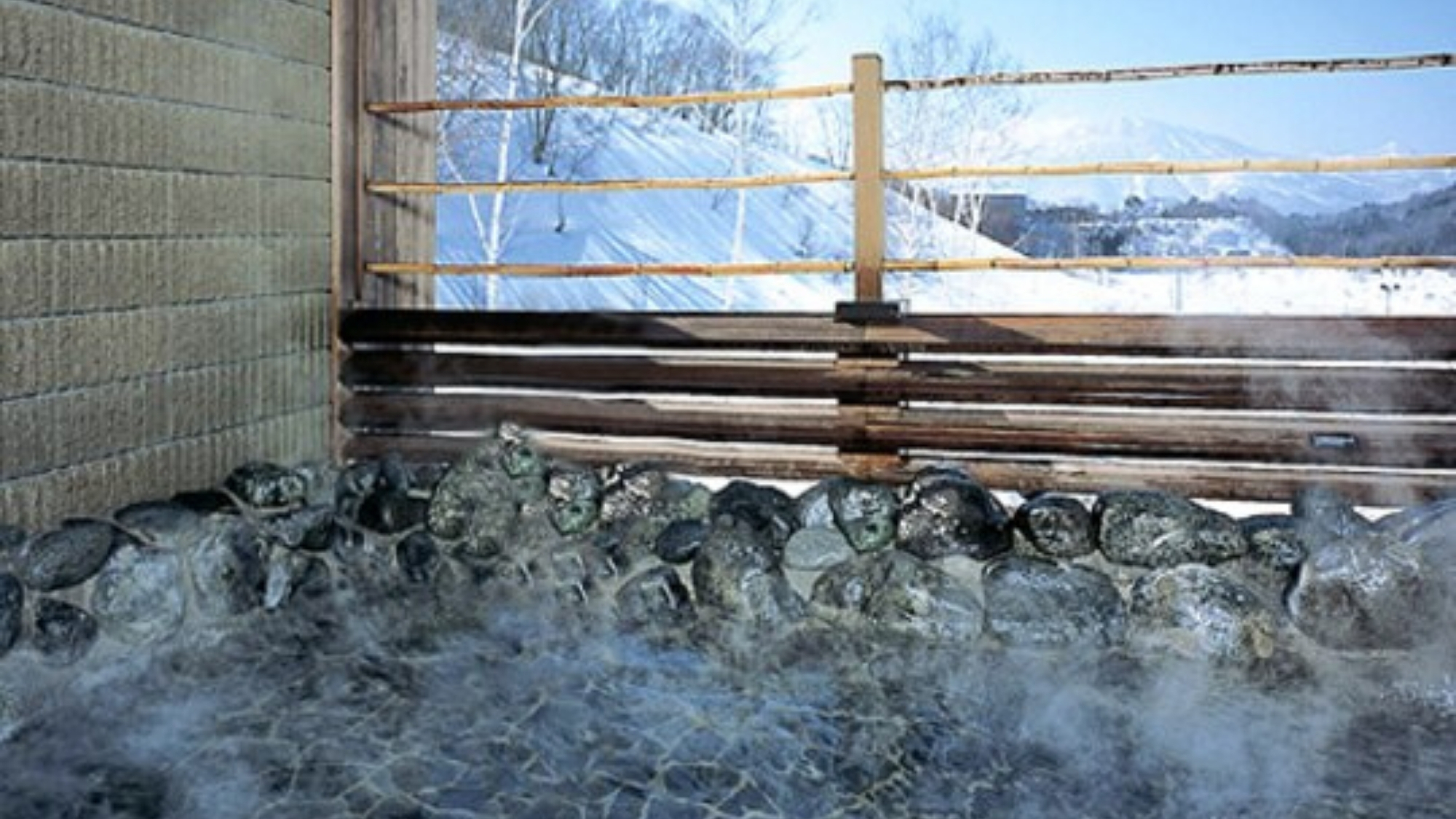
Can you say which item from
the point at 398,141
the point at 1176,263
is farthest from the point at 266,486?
the point at 1176,263

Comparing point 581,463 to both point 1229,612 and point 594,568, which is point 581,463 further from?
point 1229,612

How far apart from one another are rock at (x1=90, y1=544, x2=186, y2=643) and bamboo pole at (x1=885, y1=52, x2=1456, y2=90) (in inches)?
99.3

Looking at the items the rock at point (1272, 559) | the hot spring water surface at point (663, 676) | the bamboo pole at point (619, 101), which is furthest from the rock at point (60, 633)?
the rock at point (1272, 559)

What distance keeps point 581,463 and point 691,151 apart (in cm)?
718

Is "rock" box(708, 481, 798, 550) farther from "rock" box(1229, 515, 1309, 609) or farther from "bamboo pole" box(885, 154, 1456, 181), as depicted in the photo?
"rock" box(1229, 515, 1309, 609)

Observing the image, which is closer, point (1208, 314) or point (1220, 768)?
point (1220, 768)

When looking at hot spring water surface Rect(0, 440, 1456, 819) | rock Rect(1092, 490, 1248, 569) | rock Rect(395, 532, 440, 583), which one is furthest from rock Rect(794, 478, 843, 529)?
rock Rect(395, 532, 440, 583)

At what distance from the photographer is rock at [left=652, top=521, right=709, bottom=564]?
3438 millimetres

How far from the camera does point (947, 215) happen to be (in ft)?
26.7

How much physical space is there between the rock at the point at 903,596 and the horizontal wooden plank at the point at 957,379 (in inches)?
27.1

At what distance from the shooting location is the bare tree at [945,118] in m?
8.00

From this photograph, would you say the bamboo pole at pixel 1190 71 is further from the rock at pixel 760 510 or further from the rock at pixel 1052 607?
the rock at pixel 1052 607

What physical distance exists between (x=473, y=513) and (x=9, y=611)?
4.22 feet

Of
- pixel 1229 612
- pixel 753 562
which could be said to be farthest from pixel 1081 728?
pixel 753 562
